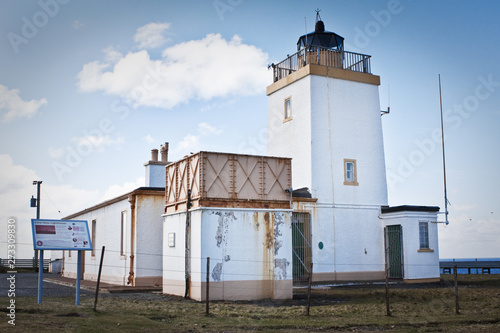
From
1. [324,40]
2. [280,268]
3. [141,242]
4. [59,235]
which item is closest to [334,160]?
[324,40]

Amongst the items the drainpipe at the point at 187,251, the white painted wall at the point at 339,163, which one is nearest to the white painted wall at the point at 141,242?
the drainpipe at the point at 187,251

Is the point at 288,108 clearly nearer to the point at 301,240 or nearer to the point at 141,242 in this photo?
the point at 301,240

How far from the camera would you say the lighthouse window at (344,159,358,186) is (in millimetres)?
25766

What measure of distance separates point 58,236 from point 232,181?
5823mm

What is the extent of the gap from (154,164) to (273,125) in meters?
6.44

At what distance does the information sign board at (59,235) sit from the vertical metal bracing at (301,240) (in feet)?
37.8

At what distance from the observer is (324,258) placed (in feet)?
79.9

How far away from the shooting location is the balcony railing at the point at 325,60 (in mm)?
26859

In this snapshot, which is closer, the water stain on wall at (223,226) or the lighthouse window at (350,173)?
the water stain on wall at (223,226)

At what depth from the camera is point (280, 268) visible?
17.4 meters

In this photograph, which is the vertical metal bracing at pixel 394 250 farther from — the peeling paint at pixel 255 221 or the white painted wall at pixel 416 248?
the peeling paint at pixel 255 221

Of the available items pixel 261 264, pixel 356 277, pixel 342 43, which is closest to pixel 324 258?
pixel 356 277

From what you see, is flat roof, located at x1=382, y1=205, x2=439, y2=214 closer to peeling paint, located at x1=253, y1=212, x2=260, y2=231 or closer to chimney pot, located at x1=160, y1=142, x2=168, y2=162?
peeling paint, located at x1=253, y1=212, x2=260, y2=231

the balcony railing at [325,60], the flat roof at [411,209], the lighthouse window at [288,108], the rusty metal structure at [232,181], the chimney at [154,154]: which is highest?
the balcony railing at [325,60]
